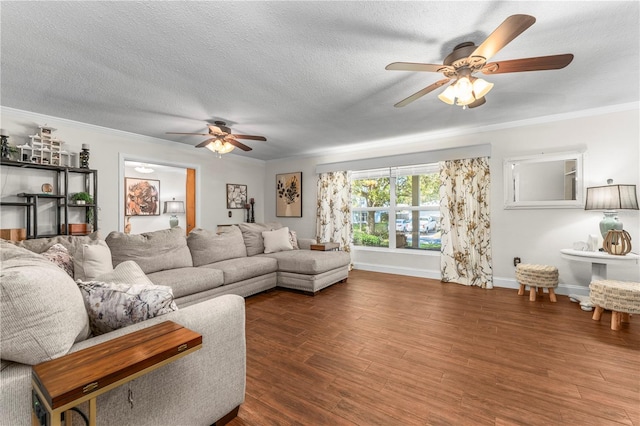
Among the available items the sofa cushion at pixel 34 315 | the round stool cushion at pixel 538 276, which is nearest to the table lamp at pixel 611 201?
the round stool cushion at pixel 538 276

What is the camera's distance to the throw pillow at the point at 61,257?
2.02 metres

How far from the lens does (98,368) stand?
0.87 m

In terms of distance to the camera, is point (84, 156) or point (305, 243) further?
point (305, 243)

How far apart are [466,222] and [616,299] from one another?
195 centimetres

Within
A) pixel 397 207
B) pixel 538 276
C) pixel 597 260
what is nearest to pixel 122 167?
pixel 397 207

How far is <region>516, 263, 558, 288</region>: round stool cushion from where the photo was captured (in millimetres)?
3428

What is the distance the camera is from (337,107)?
3.44 meters

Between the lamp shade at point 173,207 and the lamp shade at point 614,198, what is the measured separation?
830cm

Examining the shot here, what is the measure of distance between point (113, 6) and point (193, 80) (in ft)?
3.17

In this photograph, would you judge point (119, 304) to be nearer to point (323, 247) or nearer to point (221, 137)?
point (221, 137)

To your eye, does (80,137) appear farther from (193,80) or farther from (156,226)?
(156,226)

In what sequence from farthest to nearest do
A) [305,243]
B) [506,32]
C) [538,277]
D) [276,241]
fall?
[305,243], [276,241], [538,277], [506,32]

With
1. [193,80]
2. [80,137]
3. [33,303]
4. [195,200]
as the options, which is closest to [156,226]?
[195,200]

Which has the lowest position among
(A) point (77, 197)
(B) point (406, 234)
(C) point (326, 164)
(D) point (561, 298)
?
(D) point (561, 298)
